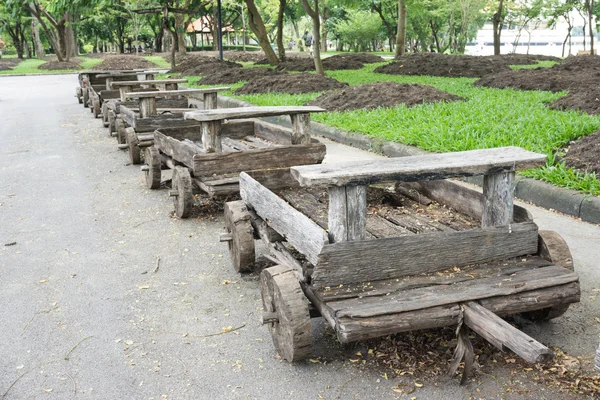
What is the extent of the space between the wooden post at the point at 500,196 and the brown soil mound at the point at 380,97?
7.66m

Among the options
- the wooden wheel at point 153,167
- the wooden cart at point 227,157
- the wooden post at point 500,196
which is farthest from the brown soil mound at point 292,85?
the wooden post at point 500,196

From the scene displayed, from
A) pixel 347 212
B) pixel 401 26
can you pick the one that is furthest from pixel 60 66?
pixel 347 212

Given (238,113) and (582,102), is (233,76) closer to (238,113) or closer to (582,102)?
(582,102)

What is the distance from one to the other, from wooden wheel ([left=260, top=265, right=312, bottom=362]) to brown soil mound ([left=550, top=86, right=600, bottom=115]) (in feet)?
22.6

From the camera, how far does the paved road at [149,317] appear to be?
9.77 feet

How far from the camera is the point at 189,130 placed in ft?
23.6

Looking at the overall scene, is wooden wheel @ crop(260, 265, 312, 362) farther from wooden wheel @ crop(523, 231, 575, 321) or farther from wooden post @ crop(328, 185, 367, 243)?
wooden wheel @ crop(523, 231, 575, 321)

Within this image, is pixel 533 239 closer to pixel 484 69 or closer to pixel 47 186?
pixel 47 186

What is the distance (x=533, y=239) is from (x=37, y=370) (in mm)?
2712

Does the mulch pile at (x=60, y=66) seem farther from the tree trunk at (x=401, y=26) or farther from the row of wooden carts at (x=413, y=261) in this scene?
the row of wooden carts at (x=413, y=261)

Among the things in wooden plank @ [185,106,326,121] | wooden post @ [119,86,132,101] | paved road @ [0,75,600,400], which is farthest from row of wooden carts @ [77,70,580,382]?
wooden post @ [119,86,132,101]

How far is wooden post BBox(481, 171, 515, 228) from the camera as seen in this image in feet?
11.0

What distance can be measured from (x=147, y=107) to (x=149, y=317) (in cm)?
511

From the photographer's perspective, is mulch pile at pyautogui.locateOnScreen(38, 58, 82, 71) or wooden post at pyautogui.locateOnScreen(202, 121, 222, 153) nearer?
wooden post at pyautogui.locateOnScreen(202, 121, 222, 153)
